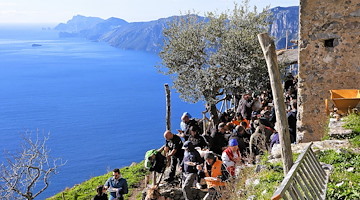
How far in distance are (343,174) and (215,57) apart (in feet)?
50.0

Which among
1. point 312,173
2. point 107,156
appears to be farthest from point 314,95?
point 107,156

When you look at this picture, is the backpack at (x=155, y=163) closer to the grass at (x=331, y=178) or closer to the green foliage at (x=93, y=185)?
the grass at (x=331, y=178)

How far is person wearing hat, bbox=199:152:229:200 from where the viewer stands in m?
9.94

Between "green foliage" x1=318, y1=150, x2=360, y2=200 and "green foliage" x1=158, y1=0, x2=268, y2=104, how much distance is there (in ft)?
44.4

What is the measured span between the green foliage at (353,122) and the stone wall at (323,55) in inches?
47.0

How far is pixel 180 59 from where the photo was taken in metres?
22.3

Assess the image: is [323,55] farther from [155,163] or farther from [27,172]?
[27,172]

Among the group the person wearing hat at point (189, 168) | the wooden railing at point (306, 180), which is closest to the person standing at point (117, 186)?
the person wearing hat at point (189, 168)

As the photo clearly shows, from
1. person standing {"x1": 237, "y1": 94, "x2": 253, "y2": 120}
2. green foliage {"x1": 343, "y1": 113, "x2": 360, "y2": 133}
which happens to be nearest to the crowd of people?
person standing {"x1": 237, "y1": 94, "x2": 253, "y2": 120}

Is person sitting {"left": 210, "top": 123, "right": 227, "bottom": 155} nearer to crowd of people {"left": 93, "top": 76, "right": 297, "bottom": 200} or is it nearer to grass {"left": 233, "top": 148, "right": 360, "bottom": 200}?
crowd of people {"left": 93, "top": 76, "right": 297, "bottom": 200}

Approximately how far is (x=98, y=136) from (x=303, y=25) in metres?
84.8

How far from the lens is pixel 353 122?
10.3m

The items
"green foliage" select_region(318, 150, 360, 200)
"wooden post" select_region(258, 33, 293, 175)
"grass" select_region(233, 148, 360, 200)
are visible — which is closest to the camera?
"green foliage" select_region(318, 150, 360, 200)

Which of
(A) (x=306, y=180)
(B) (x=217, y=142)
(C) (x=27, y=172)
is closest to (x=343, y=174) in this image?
(A) (x=306, y=180)
